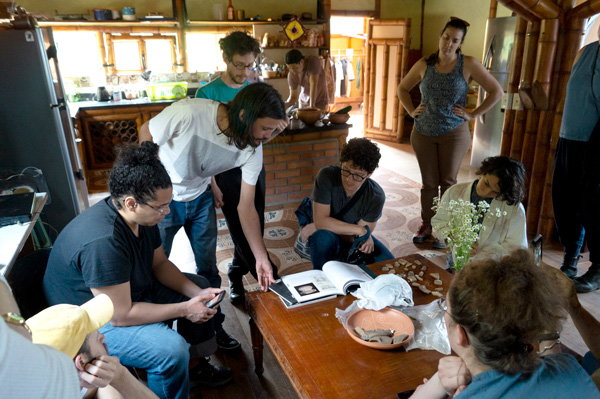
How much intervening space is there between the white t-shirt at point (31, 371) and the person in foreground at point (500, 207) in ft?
5.55

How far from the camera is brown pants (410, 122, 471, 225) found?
311 centimetres

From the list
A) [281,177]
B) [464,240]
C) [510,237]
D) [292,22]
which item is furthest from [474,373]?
[292,22]

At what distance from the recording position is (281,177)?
414cm

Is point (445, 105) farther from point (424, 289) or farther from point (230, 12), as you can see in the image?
point (230, 12)

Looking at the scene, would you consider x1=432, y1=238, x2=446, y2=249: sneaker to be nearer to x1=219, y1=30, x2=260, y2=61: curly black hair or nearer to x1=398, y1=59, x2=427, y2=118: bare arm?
x1=398, y1=59, x2=427, y2=118: bare arm

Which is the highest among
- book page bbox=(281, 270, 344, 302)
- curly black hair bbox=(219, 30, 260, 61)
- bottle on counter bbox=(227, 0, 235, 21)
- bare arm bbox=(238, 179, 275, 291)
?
bottle on counter bbox=(227, 0, 235, 21)

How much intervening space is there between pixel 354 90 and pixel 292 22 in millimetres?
3944

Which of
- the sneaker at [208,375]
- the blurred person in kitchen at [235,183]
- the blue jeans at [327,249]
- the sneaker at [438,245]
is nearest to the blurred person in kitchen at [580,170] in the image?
the sneaker at [438,245]

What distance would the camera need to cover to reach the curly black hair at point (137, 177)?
145cm

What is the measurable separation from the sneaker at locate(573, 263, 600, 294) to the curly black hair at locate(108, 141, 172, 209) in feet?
8.49

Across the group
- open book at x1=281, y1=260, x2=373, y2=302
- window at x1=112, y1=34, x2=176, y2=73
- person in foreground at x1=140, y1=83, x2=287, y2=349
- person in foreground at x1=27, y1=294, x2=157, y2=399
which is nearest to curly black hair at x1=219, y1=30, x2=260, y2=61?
person in foreground at x1=140, y1=83, x2=287, y2=349

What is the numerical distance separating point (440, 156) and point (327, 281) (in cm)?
175

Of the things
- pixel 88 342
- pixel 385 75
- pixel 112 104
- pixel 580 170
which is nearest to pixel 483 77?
pixel 580 170

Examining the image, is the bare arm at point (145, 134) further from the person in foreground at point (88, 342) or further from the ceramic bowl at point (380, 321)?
the ceramic bowl at point (380, 321)
